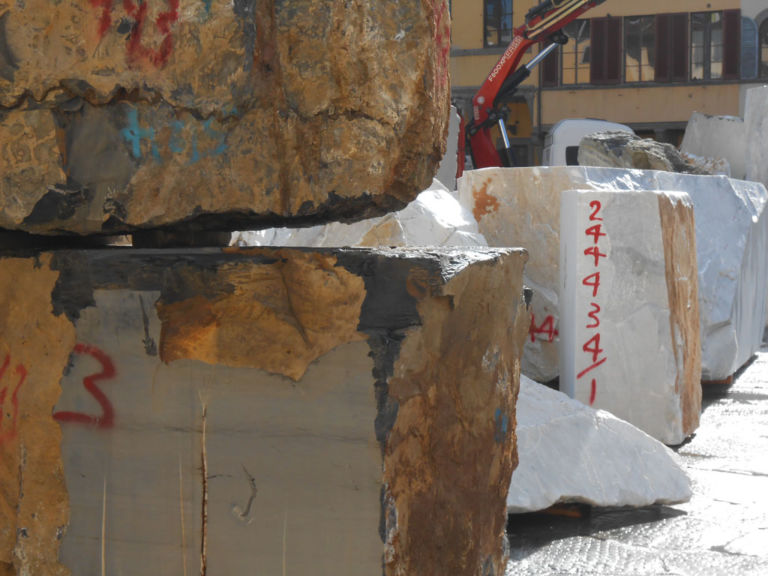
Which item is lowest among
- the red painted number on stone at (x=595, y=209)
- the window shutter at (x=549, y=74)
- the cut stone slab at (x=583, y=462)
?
the cut stone slab at (x=583, y=462)

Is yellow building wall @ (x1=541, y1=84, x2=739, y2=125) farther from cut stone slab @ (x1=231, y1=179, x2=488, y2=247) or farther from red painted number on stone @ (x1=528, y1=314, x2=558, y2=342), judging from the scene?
cut stone slab @ (x1=231, y1=179, x2=488, y2=247)

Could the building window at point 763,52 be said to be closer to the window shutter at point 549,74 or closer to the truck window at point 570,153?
the window shutter at point 549,74

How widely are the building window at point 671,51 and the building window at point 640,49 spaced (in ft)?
0.31

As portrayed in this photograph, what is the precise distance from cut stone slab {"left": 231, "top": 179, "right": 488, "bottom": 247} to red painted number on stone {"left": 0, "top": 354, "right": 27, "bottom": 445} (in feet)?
7.67

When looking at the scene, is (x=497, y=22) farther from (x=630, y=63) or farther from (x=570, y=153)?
(x=570, y=153)

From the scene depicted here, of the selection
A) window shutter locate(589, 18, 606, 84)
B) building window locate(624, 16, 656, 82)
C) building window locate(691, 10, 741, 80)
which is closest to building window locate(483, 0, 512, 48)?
window shutter locate(589, 18, 606, 84)

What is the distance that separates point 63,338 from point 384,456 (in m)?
0.56

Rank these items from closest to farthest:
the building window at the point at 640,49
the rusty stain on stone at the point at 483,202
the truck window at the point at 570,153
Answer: the rusty stain on stone at the point at 483,202 → the truck window at the point at 570,153 → the building window at the point at 640,49

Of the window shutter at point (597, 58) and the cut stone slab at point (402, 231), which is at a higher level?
the window shutter at point (597, 58)

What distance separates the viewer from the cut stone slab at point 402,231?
13.6 ft

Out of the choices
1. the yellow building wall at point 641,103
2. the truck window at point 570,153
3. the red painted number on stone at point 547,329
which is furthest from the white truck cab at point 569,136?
the red painted number on stone at point 547,329

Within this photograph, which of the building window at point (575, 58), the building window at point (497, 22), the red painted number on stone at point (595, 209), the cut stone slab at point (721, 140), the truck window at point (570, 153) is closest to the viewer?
the red painted number on stone at point (595, 209)

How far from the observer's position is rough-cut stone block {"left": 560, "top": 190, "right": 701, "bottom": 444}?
395 centimetres

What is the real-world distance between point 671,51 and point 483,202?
1481cm
